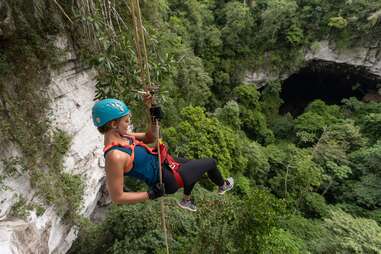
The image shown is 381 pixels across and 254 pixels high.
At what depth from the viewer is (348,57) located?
49.8 ft

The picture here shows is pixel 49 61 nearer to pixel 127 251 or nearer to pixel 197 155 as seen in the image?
pixel 127 251

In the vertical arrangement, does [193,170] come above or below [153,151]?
below

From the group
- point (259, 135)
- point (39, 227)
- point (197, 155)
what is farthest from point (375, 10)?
point (39, 227)

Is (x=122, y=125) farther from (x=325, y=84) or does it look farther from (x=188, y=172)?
(x=325, y=84)

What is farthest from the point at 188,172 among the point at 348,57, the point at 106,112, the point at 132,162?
the point at 348,57

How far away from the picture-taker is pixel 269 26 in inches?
590

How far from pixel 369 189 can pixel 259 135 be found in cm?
530

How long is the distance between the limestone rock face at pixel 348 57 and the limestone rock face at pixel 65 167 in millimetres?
13110

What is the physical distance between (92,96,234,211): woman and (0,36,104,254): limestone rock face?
154cm

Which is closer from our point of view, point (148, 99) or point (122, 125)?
point (122, 125)

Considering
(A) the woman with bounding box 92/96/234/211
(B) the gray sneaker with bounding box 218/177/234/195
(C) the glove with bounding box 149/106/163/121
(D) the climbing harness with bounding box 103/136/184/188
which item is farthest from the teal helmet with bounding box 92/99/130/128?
(B) the gray sneaker with bounding box 218/177/234/195

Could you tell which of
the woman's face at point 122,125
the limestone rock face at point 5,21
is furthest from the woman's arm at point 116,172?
the limestone rock face at point 5,21

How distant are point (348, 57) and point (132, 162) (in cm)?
1691

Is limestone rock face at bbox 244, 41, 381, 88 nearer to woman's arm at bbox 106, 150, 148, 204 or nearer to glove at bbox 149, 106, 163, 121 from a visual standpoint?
glove at bbox 149, 106, 163, 121
